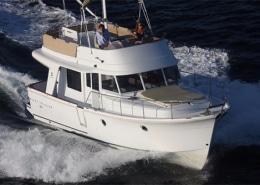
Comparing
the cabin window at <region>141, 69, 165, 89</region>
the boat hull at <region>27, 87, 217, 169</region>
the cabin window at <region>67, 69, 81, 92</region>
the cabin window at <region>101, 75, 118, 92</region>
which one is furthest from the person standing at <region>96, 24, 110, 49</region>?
the boat hull at <region>27, 87, 217, 169</region>

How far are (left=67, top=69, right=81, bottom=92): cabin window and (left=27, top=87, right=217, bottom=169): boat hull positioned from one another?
0.61 metres

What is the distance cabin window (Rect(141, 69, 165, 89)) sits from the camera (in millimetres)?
20484

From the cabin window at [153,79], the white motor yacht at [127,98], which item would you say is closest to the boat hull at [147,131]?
the white motor yacht at [127,98]

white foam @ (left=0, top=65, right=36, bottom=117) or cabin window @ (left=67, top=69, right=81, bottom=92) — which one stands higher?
cabin window @ (left=67, top=69, right=81, bottom=92)

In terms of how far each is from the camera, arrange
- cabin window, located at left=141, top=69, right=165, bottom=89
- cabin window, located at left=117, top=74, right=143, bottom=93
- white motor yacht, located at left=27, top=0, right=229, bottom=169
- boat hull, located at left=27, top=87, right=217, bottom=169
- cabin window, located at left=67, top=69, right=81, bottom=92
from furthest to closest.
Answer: cabin window, located at left=67, top=69, right=81, bottom=92 < cabin window, located at left=141, top=69, right=165, bottom=89 < cabin window, located at left=117, top=74, right=143, bottom=93 < white motor yacht, located at left=27, top=0, right=229, bottom=169 < boat hull, located at left=27, top=87, right=217, bottom=169

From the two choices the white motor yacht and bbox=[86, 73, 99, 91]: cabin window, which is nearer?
the white motor yacht

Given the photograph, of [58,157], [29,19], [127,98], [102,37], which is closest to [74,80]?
[102,37]

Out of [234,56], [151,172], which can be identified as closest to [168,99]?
[151,172]

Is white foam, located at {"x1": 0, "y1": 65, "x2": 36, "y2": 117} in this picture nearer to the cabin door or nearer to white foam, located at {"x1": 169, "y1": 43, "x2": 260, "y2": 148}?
the cabin door

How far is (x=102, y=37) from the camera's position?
2097 cm

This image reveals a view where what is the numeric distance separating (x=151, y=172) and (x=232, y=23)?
13669 millimetres

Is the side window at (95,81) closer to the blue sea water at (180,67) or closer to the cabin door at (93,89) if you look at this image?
Result: the cabin door at (93,89)

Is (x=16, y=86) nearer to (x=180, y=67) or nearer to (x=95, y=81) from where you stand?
(x=95, y=81)

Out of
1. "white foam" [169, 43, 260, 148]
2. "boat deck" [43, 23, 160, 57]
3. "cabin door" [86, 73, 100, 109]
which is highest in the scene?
"boat deck" [43, 23, 160, 57]
